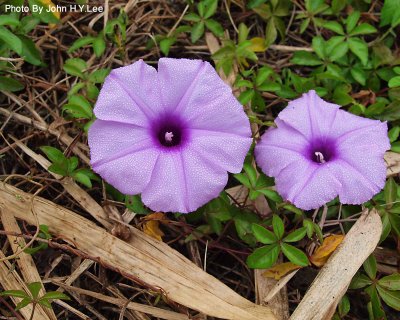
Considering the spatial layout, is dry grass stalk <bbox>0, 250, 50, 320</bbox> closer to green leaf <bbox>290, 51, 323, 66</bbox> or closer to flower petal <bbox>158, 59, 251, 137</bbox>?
flower petal <bbox>158, 59, 251, 137</bbox>

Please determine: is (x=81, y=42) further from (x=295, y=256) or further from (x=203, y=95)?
(x=295, y=256)

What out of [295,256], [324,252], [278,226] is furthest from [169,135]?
[324,252]

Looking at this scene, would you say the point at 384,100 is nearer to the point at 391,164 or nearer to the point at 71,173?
the point at 391,164

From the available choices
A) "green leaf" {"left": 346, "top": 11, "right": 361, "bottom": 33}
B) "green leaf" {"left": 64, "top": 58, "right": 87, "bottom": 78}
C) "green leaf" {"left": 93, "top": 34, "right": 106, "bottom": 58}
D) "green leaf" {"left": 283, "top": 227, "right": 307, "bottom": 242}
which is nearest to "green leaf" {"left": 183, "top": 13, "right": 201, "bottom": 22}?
"green leaf" {"left": 93, "top": 34, "right": 106, "bottom": 58}

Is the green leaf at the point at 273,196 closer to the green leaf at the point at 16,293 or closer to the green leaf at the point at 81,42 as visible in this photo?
the green leaf at the point at 16,293

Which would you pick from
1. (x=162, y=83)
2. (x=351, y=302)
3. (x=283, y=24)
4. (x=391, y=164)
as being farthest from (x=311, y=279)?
(x=283, y=24)

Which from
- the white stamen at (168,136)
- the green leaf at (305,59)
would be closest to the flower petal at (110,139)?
the white stamen at (168,136)

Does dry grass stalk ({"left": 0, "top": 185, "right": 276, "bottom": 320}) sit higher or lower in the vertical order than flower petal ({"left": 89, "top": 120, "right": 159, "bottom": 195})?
lower
